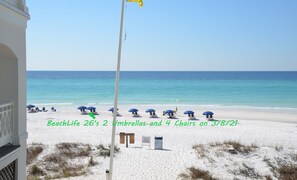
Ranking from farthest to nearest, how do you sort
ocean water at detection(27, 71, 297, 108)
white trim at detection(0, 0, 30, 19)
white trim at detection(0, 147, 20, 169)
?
ocean water at detection(27, 71, 297, 108), white trim at detection(0, 147, 20, 169), white trim at detection(0, 0, 30, 19)

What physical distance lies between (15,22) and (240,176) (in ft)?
29.2

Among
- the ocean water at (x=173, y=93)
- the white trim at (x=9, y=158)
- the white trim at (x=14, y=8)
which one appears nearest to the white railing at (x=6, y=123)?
the white trim at (x=9, y=158)

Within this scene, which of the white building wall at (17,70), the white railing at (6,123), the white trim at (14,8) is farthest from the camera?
the white building wall at (17,70)

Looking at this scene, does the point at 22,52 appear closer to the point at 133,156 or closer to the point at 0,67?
the point at 0,67

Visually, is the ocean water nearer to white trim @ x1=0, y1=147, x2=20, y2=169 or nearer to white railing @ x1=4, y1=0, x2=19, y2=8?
white trim @ x1=0, y1=147, x2=20, y2=169

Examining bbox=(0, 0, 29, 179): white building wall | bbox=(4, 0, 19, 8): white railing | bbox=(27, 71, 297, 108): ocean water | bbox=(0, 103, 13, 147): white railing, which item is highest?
bbox=(4, 0, 19, 8): white railing

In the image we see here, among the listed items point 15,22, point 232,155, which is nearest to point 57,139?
point 232,155

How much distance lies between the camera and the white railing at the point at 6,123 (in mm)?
5121

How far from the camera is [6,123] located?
5.32 metres

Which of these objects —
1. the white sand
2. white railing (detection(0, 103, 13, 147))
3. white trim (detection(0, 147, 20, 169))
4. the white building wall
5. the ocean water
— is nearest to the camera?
white trim (detection(0, 147, 20, 169))

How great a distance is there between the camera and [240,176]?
11039mm

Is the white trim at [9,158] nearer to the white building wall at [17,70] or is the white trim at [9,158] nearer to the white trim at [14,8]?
the white building wall at [17,70]

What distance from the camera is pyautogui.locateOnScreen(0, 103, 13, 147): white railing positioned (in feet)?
16.8

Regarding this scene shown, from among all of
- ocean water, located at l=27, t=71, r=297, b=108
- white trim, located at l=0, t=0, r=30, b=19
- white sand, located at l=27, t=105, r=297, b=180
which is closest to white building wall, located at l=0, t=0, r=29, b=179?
white trim, located at l=0, t=0, r=30, b=19
